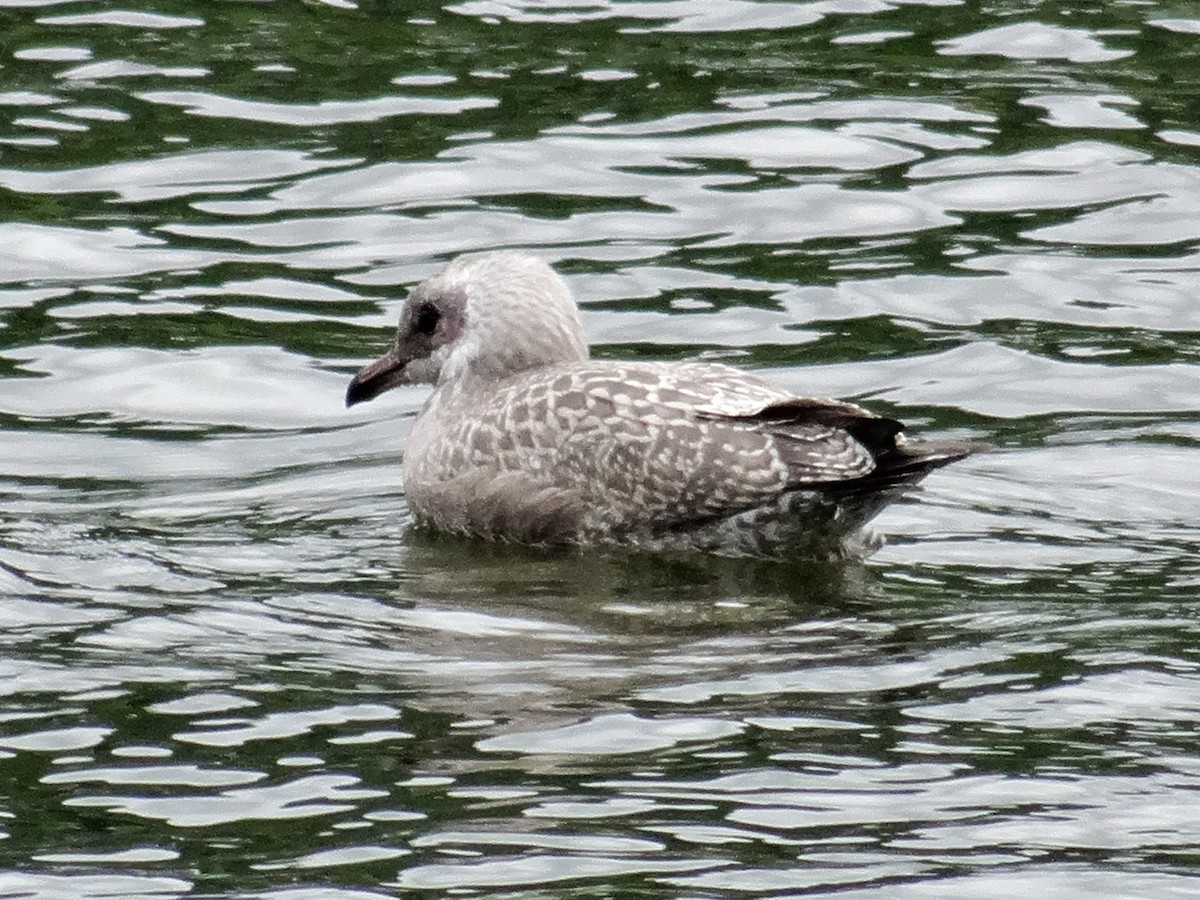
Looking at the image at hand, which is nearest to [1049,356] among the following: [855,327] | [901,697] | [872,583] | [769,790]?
[855,327]

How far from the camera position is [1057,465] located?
10680 millimetres

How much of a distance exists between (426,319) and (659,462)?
5.97 feet

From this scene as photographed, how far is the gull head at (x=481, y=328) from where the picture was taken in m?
10.9

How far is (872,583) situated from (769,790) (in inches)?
98.8

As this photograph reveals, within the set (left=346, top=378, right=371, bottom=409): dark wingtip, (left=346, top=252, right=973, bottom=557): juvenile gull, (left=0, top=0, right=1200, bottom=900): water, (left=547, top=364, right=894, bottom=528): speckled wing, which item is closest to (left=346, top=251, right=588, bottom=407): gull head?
(left=346, top=378, right=371, bottom=409): dark wingtip

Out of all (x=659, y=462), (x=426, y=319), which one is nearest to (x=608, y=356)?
(x=426, y=319)

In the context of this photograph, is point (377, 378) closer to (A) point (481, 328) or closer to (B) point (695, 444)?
(A) point (481, 328)

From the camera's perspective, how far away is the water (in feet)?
22.2

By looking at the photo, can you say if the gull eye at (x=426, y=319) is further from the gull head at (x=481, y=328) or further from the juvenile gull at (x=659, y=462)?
the juvenile gull at (x=659, y=462)

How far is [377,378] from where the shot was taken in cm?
1119

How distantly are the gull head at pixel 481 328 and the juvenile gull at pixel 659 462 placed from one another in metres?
0.19

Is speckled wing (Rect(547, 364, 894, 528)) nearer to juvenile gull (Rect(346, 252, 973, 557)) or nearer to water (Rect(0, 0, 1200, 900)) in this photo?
juvenile gull (Rect(346, 252, 973, 557))

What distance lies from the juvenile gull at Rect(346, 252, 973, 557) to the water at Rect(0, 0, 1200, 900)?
18 centimetres

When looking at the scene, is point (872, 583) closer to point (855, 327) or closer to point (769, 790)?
point (769, 790)
